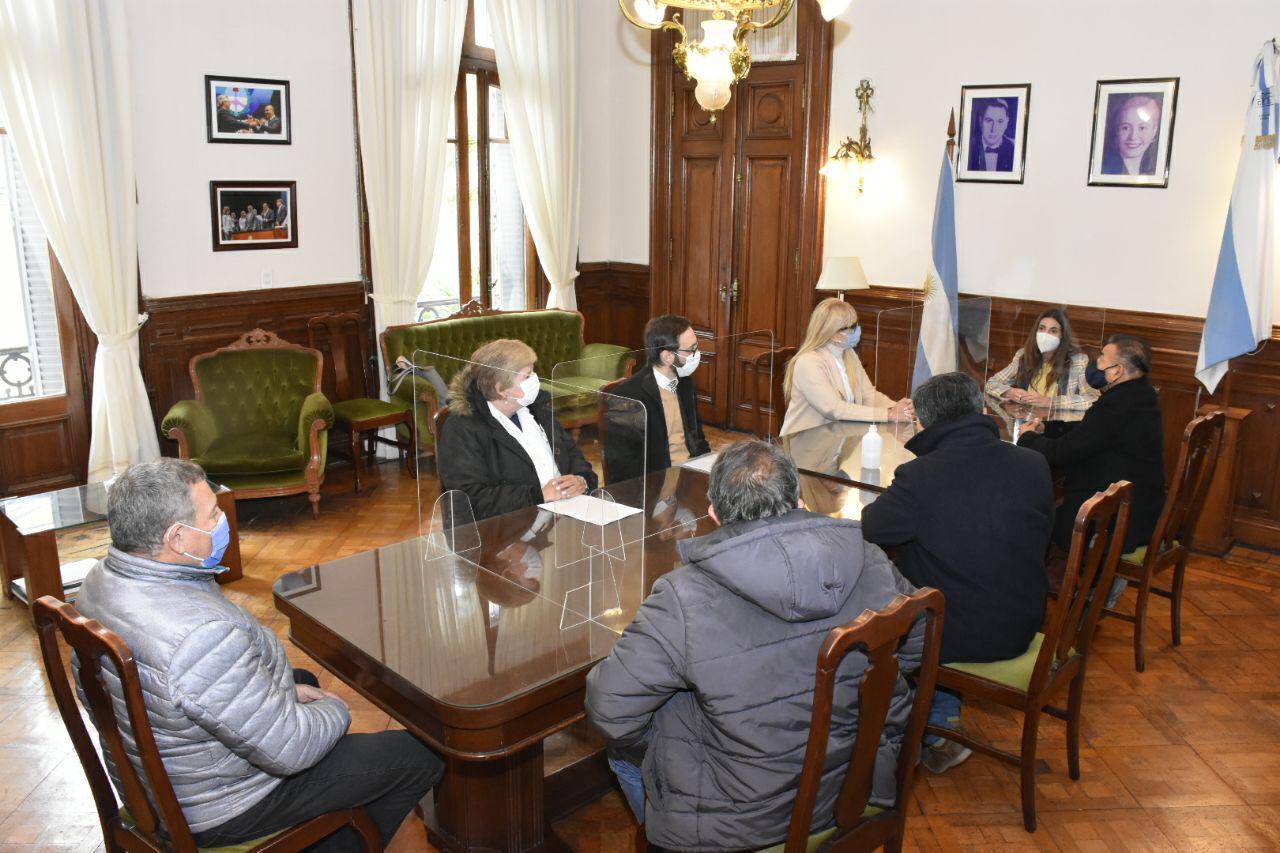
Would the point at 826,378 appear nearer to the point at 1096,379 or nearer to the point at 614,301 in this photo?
the point at 1096,379

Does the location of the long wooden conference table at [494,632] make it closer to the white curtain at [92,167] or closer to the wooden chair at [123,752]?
the wooden chair at [123,752]

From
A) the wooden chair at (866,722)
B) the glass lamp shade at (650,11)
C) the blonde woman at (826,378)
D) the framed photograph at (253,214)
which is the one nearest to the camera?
the wooden chair at (866,722)

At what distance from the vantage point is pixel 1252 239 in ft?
15.7

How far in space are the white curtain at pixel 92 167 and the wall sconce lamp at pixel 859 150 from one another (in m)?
4.13

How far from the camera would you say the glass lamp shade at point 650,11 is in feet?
13.3

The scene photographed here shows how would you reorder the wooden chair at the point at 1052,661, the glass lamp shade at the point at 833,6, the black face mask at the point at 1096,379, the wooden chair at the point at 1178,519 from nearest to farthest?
the wooden chair at the point at 1052,661
the wooden chair at the point at 1178,519
the glass lamp shade at the point at 833,6
the black face mask at the point at 1096,379

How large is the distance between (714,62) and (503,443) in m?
1.89

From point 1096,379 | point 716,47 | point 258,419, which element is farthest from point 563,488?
point 258,419

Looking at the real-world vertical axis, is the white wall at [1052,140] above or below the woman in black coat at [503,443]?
above

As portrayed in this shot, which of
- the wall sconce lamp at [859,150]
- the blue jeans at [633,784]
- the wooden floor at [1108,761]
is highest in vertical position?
the wall sconce lamp at [859,150]

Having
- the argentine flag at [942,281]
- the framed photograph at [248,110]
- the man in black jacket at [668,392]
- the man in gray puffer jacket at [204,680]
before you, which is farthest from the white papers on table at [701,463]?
the framed photograph at [248,110]

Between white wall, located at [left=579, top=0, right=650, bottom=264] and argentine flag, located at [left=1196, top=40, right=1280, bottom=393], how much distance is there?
159 inches

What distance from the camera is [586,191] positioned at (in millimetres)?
7855

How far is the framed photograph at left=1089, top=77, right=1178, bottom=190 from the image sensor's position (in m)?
5.26
